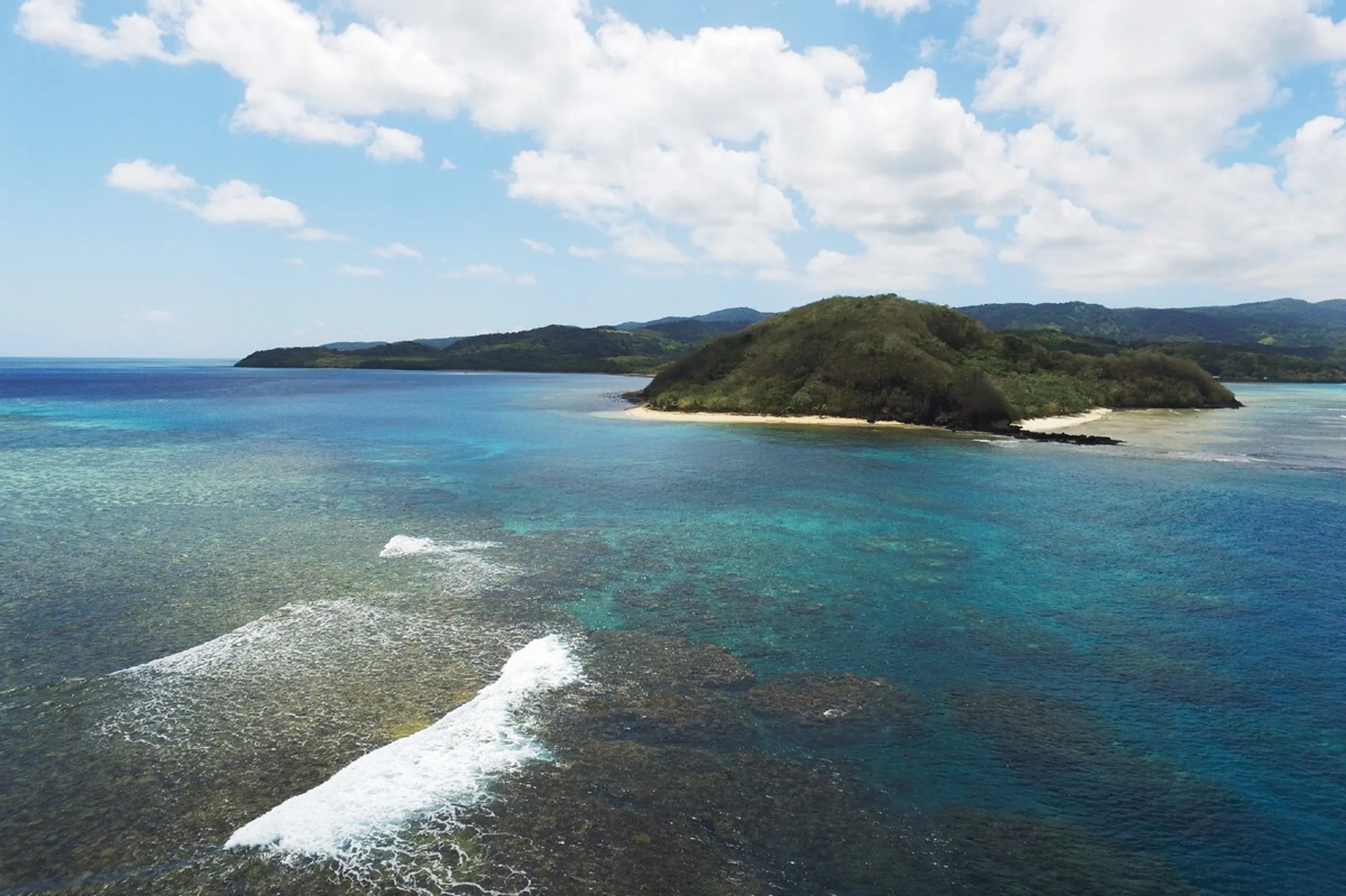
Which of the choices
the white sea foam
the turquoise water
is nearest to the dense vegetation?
the turquoise water

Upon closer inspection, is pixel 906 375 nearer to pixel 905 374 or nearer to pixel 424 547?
pixel 905 374

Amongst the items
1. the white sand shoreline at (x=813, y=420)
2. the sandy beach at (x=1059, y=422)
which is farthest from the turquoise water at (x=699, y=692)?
the white sand shoreline at (x=813, y=420)

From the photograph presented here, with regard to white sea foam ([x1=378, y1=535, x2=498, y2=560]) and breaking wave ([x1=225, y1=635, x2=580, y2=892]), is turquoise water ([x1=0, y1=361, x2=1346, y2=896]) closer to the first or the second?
breaking wave ([x1=225, y1=635, x2=580, y2=892])

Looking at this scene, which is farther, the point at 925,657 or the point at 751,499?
the point at 751,499

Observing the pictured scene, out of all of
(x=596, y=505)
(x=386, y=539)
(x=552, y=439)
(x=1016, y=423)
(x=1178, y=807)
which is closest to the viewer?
(x=1178, y=807)

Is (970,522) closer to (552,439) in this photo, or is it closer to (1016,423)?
(552,439)

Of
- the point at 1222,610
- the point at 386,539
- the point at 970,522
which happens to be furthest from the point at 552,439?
the point at 1222,610

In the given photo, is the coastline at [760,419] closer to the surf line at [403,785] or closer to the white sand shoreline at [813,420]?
the white sand shoreline at [813,420]
